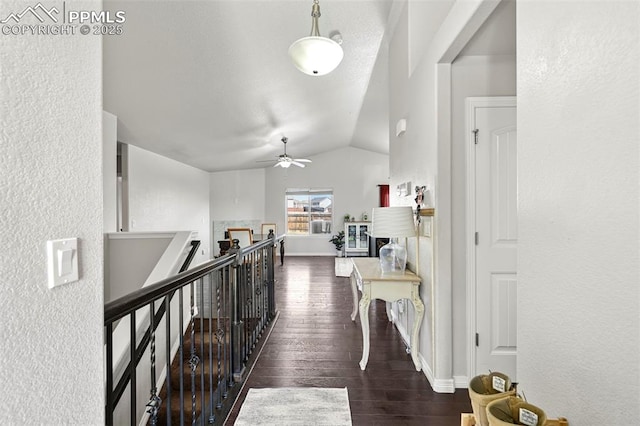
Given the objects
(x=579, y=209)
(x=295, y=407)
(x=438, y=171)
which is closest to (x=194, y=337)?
(x=295, y=407)

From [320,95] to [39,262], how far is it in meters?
4.92

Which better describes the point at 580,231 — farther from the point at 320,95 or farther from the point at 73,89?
the point at 320,95

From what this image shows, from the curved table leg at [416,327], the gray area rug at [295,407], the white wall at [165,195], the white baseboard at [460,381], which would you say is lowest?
the gray area rug at [295,407]

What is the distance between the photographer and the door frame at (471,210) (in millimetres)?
2254

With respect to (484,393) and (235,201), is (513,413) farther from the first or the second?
(235,201)

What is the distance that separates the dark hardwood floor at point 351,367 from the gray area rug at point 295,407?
0.19ft

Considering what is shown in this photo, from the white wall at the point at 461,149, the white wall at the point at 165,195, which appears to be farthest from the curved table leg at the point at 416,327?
the white wall at the point at 165,195

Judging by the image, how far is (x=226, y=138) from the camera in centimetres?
614

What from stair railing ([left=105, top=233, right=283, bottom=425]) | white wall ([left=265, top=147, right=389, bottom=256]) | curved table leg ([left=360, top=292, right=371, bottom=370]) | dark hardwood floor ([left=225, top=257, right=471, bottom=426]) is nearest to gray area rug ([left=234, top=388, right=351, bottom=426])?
dark hardwood floor ([left=225, top=257, right=471, bottom=426])

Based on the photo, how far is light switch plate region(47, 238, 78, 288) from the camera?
66cm

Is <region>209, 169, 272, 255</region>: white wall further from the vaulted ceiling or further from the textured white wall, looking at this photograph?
the vaulted ceiling

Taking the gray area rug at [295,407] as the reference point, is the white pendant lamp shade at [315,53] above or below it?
above

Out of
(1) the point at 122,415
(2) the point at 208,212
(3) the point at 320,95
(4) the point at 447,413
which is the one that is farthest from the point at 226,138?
(4) the point at 447,413

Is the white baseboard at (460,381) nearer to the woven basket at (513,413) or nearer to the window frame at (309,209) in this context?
the woven basket at (513,413)
